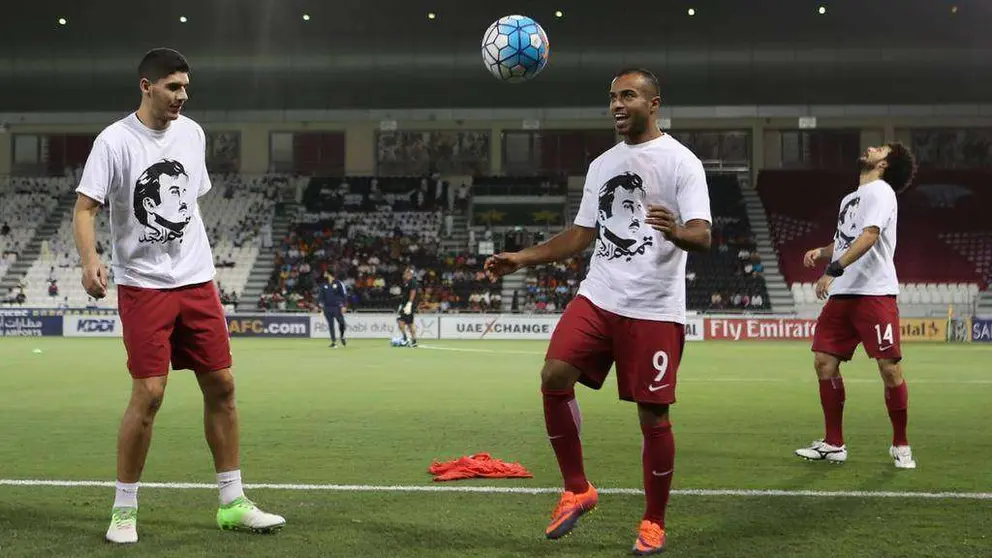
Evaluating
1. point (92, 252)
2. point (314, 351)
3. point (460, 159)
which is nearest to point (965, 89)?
point (460, 159)

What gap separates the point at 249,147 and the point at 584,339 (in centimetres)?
4527

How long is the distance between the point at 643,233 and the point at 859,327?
3.31 metres

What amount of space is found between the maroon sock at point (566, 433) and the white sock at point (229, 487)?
1650 mm

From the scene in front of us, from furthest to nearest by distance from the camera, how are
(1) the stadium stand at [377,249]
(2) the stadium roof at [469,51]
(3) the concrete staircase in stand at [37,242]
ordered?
(3) the concrete staircase in stand at [37,242]
(1) the stadium stand at [377,249]
(2) the stadium roof at [469,51]

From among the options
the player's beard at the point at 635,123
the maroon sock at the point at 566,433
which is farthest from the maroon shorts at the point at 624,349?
the player's beard at the point at 635,123

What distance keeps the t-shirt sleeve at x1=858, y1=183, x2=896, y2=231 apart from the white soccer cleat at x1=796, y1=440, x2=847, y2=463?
1675 mm

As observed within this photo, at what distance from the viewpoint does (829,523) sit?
5586mm

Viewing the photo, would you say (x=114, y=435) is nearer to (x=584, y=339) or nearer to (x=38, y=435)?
(x=38, y=435)

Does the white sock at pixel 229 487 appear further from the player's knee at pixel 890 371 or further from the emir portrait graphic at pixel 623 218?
the player's knee at pixel 890 371

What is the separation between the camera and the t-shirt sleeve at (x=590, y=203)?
5.43 m

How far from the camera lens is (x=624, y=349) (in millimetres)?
5207

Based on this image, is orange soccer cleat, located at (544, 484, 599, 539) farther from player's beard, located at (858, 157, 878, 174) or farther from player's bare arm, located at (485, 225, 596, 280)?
player's beard, located at (858, 157, 878, 174)

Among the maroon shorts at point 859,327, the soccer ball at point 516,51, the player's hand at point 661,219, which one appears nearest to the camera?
the player's hand at point 661,219

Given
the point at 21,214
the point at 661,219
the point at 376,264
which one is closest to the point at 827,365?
the point at 661,219
